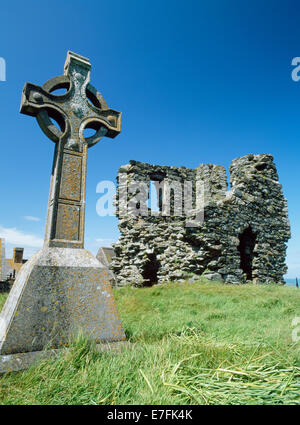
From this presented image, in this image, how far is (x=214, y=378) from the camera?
181 cm

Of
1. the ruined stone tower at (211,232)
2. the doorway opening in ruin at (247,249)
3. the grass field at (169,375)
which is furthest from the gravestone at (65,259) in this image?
the doorway opening in ruin at (247,249)

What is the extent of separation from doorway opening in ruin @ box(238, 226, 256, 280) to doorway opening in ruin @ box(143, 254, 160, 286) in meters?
3.78

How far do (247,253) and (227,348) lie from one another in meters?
9.69

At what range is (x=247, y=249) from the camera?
37.1 ft

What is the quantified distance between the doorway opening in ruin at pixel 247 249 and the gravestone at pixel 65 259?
9410 mm

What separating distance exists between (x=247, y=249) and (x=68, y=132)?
32.9ft

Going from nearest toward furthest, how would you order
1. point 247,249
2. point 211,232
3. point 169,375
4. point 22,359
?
point 169,375
point 22,359
point 211,232
point 247,249

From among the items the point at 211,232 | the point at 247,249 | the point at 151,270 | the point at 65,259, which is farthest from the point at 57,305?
the point at 247,249

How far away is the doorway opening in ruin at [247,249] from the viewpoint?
36.8ft

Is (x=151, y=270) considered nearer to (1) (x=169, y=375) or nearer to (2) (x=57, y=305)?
(2) (x=57, y=305)

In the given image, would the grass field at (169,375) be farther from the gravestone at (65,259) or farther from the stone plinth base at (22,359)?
the gravestone at (65,259)
